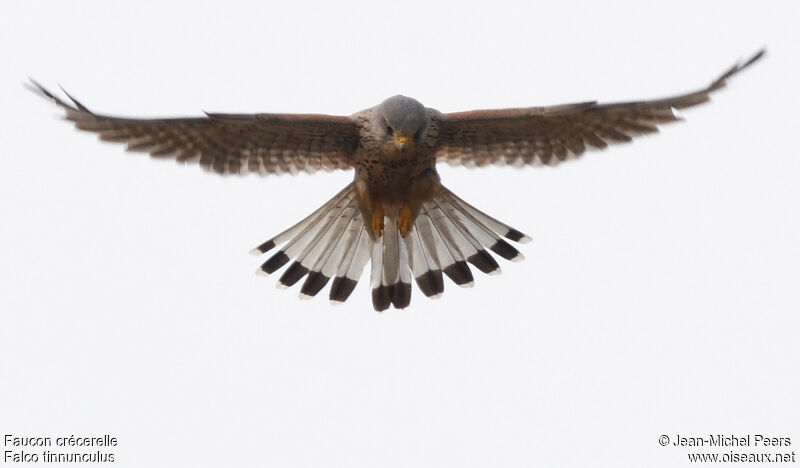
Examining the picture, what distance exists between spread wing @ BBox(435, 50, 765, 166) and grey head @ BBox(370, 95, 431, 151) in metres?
0.33

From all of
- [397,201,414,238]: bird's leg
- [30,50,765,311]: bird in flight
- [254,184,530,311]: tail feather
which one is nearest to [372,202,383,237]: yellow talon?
[30,50,765,311]: bird in flight

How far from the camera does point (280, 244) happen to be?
33.7ft

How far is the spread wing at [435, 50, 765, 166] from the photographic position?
30.2 ft

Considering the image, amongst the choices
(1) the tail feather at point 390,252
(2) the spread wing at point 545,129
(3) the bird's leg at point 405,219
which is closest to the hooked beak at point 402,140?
(2) the spread wing at point 545,129

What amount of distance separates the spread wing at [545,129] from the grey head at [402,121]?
33 cm

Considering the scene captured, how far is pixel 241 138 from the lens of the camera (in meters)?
9.45

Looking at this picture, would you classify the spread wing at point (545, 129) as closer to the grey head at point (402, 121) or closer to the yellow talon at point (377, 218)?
the grey head at point (402, 121)

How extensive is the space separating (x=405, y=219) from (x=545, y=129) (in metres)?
1.19

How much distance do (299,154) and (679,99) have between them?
2722mm

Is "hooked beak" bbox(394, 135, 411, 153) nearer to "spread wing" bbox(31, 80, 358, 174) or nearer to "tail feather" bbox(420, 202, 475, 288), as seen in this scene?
"spread wing" bbox(31, 80, 358, 174)

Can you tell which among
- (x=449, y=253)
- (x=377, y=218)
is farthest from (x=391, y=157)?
(x=449, y=253)

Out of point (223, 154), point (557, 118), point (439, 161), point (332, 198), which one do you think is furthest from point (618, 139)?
point (223, 154)

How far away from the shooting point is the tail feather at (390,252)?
1017 centimetres

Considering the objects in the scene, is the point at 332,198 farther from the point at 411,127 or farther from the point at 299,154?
the point at 411,127
